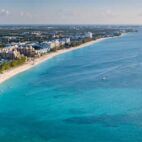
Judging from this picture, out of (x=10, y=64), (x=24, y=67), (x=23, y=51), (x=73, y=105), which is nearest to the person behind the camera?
(x=73, y=105)

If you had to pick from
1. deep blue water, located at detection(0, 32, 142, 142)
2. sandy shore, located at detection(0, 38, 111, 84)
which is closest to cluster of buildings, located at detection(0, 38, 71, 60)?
sandy shore, located at detection(0, 38, 111, 84)

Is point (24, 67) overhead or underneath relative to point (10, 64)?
underneath

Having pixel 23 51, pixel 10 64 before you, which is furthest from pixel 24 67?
pixel 23 51

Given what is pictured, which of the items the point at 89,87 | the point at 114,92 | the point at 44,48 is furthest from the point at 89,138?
the point at 44,48

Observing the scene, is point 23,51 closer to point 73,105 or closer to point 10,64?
point 10,64

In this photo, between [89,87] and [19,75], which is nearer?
[89,87]

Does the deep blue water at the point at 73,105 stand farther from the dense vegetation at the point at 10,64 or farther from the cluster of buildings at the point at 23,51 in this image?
the cluster of buildings at the point at 23,51

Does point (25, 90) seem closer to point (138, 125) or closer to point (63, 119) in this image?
point (63, 119)

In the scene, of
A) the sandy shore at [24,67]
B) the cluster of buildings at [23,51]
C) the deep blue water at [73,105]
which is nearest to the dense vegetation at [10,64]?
the sandy shore at [24,67]
